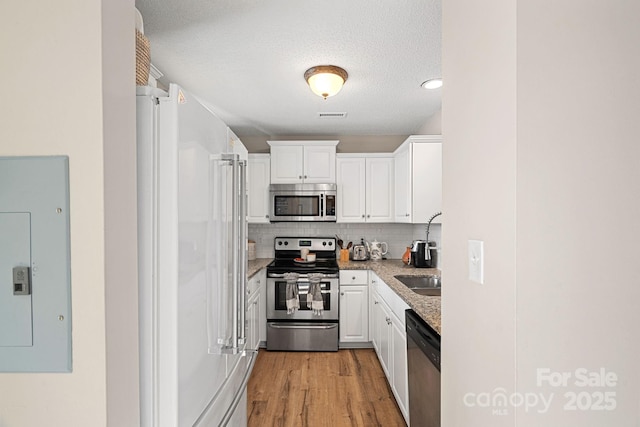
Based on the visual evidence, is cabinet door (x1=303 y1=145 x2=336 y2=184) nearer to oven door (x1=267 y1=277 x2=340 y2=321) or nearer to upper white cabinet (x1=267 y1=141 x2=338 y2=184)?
upper white cabinet (x1=267 y1=141 x2=338 y2=184)

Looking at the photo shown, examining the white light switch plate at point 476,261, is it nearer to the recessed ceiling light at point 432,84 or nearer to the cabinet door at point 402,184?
the recessed ceiling light at point 432,84

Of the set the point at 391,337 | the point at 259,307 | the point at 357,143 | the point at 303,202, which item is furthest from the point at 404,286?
the point at 357,143

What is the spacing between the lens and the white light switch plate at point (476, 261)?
92cm

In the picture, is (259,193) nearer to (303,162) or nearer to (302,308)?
(303,162)

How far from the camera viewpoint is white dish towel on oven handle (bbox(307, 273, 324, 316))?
3572mm

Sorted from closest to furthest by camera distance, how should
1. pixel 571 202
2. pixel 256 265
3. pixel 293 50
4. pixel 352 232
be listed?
pixel 571 202
pixel 293 50
pixel 256 265
pixel 352 232

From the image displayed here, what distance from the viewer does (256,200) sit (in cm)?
402

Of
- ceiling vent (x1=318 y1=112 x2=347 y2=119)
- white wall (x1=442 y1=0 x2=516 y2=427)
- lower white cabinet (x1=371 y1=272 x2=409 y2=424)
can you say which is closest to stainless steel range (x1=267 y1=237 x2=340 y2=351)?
lower white cabinet (x1=371 y1=272 x2=409 y2=424)

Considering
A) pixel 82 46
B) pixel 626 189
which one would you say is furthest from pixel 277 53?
pixel 626 189

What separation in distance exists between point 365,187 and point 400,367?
2.16 m

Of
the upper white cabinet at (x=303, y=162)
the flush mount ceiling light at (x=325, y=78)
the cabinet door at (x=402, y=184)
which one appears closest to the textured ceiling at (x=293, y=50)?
the flush mount ceiling light at (x=325, y=78)

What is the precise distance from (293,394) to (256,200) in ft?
6.93

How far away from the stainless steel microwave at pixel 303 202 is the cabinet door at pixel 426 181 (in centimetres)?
99

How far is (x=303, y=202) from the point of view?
393 cm
